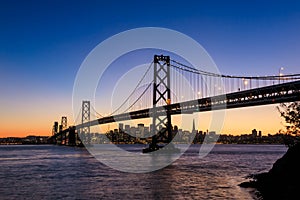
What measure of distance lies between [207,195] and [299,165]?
5372 mm

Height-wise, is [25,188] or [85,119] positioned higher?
[85,119]

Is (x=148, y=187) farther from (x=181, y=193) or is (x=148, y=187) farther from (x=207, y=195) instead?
(x=207, y=195)

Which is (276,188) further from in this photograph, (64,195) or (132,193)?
(64,195)

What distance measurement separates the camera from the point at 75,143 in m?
121

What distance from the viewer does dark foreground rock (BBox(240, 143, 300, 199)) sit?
1501 cm

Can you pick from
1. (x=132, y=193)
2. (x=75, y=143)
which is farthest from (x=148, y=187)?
(x=75, y=143)

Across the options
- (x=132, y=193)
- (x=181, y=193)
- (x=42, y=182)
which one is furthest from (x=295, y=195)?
(x=42, y=182)

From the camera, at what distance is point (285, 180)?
675 inches

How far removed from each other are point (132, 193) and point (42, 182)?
847 cm

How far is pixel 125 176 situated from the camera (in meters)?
29.5

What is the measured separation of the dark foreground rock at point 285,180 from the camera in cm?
1501

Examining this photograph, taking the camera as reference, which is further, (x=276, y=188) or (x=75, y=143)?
(x=75, y=143)

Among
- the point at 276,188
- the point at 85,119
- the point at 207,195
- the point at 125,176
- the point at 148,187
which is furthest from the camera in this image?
the point at 85,119

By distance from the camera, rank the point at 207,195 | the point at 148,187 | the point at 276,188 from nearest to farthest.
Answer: the point at 276,188, the point at 207,195, the point at 148,187
